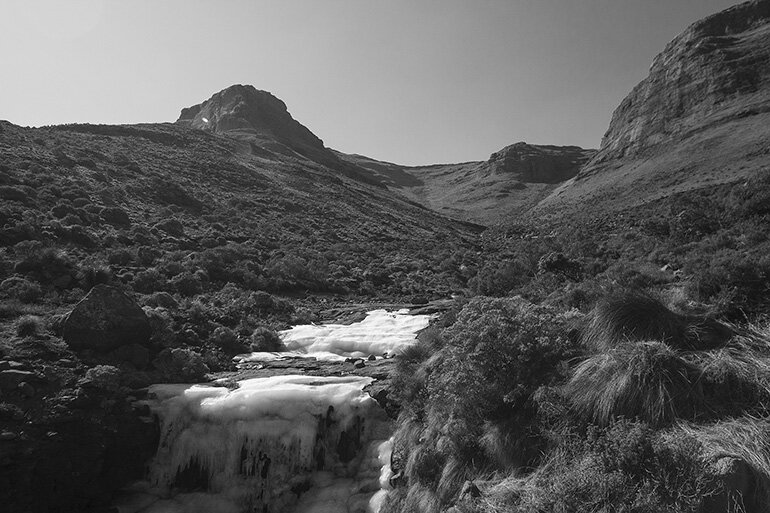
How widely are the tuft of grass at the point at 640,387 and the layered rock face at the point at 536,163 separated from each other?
410 feet

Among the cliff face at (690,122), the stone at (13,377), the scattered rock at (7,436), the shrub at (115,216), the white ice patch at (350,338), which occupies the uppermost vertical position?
the cliff face at (690,122)

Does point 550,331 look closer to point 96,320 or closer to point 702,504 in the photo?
point 702,504

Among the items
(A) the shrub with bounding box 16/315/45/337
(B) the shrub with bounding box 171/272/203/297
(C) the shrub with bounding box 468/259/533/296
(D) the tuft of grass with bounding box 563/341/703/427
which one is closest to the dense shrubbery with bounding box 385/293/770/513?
(D) the tuft of grass with bounding box 563/341/703/427

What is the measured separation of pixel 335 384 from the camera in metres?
12.4

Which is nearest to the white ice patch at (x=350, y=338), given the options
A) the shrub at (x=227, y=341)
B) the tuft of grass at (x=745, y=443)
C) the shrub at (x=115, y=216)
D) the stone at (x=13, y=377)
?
the shrub at (x=227, y=341)

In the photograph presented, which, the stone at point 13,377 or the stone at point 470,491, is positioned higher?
the stone at point 13,377

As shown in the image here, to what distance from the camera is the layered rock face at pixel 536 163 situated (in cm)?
12775

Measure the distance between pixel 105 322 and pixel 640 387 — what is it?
547 inches

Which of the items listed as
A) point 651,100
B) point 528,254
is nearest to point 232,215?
point 528,254

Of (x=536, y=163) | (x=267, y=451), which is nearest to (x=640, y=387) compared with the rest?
(x=267, y=451)

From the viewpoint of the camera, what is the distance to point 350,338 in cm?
1756

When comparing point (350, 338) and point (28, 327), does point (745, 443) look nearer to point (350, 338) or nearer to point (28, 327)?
point (350, 338)

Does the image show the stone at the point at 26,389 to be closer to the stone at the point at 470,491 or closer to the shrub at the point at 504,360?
the shrub at the point at 504,360

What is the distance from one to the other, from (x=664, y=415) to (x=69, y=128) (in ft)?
214
